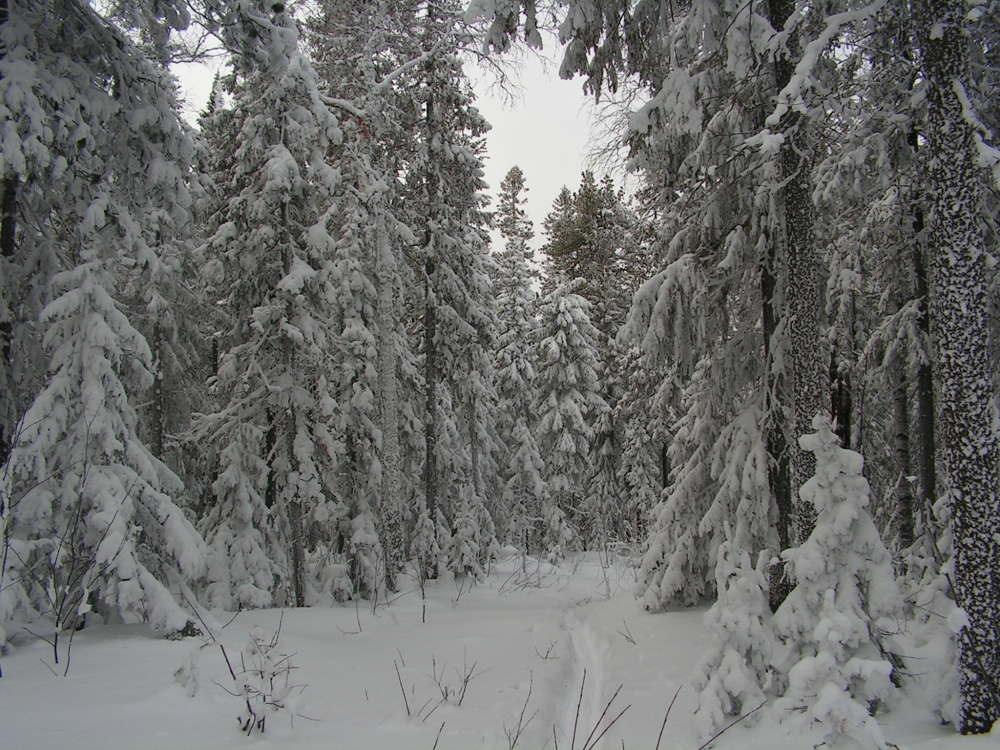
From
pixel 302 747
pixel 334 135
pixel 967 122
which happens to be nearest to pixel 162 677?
pixel 302 747

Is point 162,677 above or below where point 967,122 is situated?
below

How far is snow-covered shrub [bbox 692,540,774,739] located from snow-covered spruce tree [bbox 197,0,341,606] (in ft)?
29.6

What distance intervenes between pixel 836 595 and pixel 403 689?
3.73 m

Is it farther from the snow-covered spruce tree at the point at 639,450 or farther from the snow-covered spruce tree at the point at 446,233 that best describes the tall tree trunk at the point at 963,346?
the snow-covered spruce tree at the point at 639,450

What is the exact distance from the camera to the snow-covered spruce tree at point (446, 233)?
1529 centimetres

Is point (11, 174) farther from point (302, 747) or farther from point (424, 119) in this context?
point (424, 119)

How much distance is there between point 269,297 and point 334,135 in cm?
358

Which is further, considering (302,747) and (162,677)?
(162,677)

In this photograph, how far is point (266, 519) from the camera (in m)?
12.7

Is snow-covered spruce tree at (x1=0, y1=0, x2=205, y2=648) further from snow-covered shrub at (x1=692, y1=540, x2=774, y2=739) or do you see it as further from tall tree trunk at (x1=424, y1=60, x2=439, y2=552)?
tall tree trunk at (x1=424, y1=60, x2=439, y2=552)

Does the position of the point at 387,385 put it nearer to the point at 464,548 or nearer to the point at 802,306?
the point at 464,548

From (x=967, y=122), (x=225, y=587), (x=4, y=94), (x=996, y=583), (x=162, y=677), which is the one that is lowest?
(x=225, y=587)

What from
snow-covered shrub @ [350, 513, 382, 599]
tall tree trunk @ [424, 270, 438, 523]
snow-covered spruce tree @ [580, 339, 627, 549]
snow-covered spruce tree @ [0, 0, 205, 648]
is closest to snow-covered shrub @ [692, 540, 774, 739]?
snow-covered spruce tree @ [0, 0, 205, 648]

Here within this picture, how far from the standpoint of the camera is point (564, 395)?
24812 millimetres
